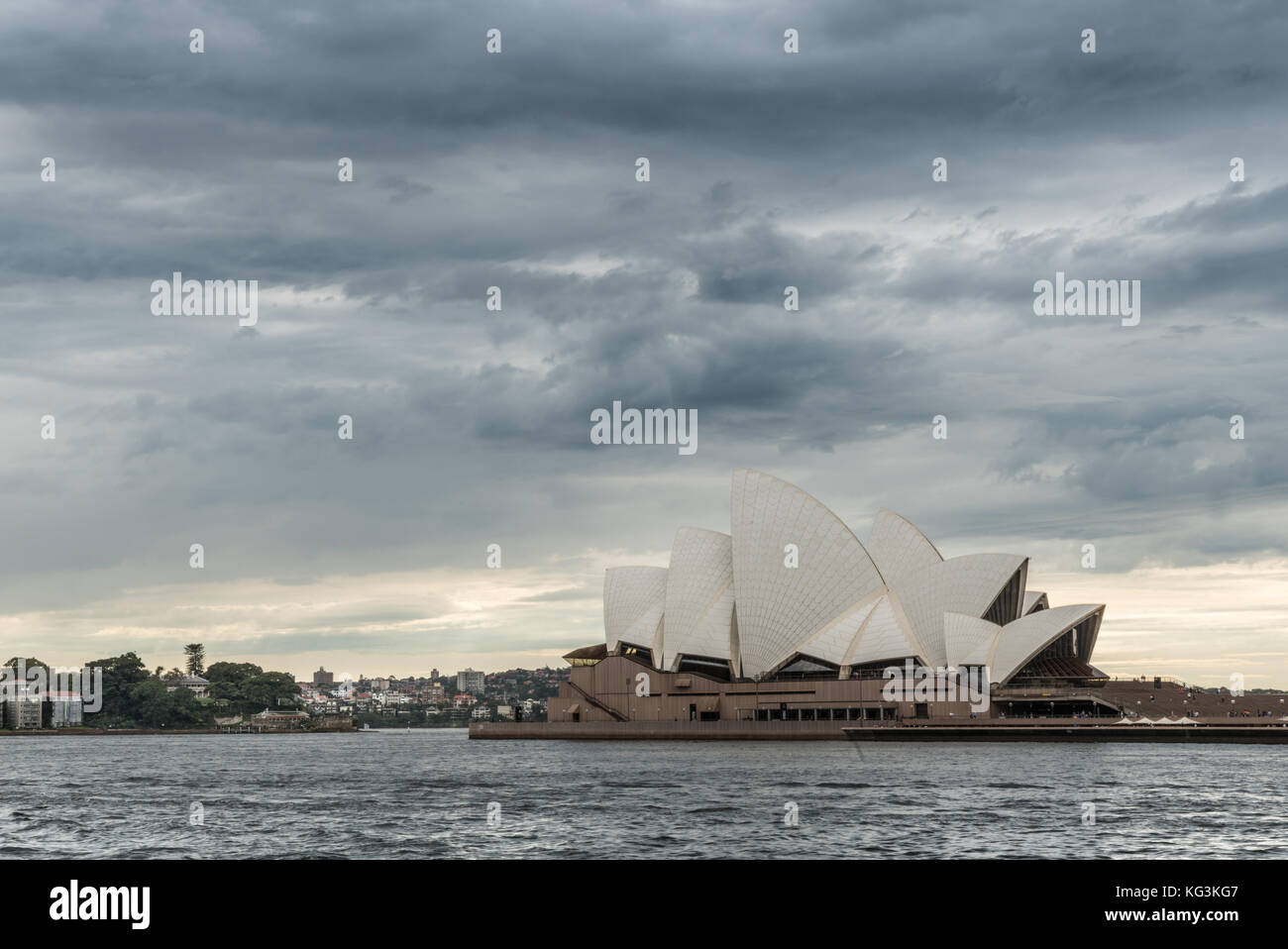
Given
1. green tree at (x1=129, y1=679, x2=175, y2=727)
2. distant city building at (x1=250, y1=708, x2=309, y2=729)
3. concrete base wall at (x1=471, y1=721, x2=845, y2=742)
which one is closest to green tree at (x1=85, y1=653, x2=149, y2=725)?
green tree at (x1=129, y1=679, x2=175, y2=727)

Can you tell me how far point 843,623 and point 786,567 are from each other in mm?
5468

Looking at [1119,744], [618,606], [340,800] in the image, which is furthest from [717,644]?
[340,800]

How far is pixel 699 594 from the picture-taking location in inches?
3632

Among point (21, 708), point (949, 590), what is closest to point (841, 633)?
point (949, 590)

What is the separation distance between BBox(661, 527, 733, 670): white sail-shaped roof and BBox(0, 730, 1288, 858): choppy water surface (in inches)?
1184

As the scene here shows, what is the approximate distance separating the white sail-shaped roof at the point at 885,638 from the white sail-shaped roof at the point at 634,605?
17.0 m

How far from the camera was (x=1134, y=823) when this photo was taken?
97.6 ft

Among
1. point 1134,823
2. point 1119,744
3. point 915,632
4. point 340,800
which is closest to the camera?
point 1134,823

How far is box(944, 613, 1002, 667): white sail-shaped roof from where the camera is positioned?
280 ft

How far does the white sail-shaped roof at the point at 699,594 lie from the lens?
91.3 metres

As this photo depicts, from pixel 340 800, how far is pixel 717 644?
55.3m
